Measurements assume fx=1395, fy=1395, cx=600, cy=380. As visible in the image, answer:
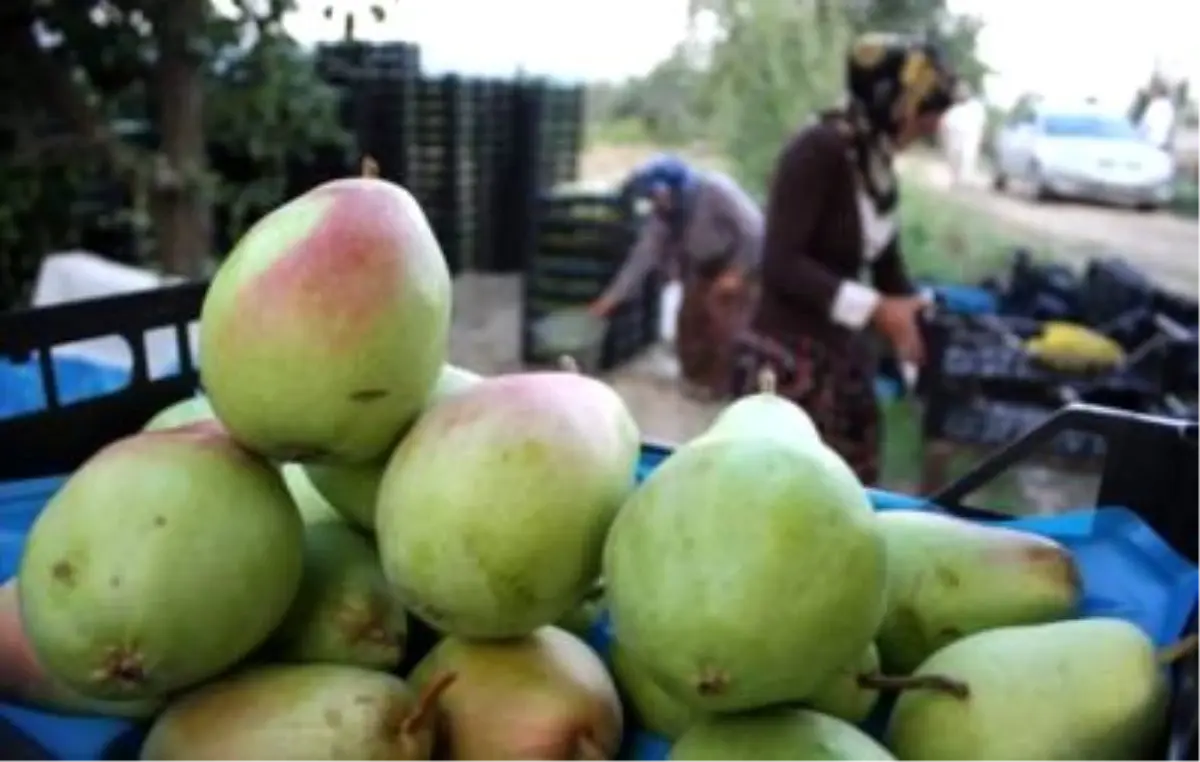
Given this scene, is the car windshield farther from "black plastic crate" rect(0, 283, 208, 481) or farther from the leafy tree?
"black plastic crate" rect(0, 283, 208, 481)

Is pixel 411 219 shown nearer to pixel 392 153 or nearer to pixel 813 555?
pixel 813 555

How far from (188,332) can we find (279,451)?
420 mm

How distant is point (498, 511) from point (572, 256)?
12.5ft

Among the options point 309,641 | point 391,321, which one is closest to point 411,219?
point 391,321

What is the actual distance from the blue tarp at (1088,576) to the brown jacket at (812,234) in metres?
1.44

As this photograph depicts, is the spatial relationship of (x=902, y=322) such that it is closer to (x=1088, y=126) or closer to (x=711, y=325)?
(x=711, y=325)

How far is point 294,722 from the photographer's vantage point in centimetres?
60

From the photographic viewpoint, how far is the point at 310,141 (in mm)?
3102

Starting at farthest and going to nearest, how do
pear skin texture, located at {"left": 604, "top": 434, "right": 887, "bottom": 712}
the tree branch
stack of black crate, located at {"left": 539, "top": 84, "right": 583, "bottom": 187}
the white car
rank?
the white car, stack of black crate, located at {"left": 539, "top": 84, "right": 583, "bottom": 187}, the tree branch, pear skin texture, located at {"left": 604, "top": 434, "right": 887, "bottom": 712}

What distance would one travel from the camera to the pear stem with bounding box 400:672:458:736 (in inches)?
23.9

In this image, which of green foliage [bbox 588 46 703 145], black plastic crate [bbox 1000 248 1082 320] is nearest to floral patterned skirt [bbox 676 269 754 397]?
black plastic crate [bbox 1000 248 1082 320]

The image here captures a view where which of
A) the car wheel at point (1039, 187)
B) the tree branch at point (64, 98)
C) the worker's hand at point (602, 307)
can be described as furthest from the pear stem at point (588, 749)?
the car wheel at point (1039, 187)

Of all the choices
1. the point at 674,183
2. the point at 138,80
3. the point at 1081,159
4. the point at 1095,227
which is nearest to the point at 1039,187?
the point at 1081,159

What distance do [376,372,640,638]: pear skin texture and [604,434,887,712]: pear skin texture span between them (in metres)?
0.04
